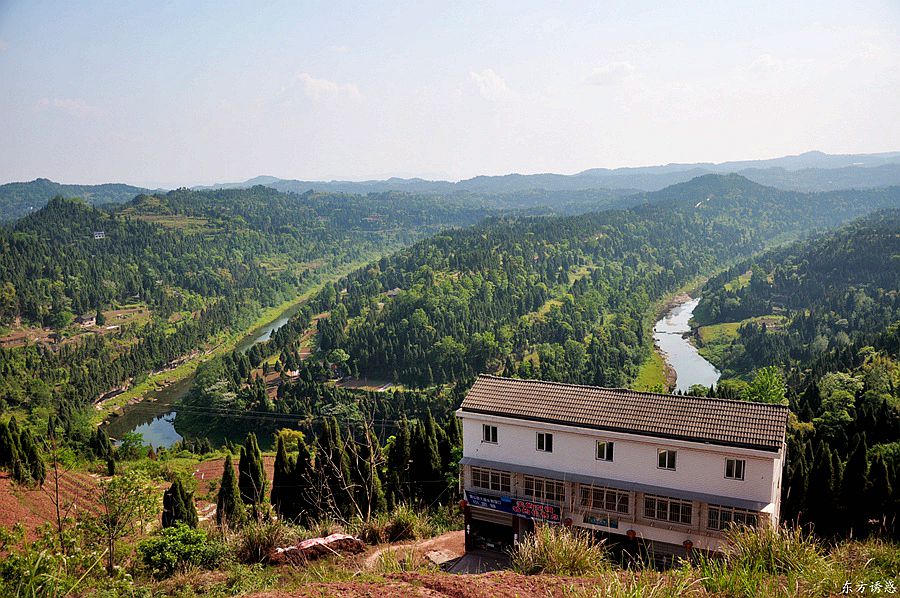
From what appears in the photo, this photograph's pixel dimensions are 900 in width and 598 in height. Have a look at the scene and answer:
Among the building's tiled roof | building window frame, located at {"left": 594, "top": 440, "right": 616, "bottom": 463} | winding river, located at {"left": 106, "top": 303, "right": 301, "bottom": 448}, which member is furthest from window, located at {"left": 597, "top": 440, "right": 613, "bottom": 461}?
winding river, located at {"left": 106, "top": 303, "right": 301, "bottom": 448}

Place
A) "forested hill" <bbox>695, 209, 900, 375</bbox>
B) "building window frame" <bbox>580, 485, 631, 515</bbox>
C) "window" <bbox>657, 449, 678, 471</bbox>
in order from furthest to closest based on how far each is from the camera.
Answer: "forested hill" <bbox>695, 209, 900, 375</bbox> < "building window frame" <bbox>580, 485, 631, 515</bbox> < "window" <bbox>657, 449, 678, 471</bbox>

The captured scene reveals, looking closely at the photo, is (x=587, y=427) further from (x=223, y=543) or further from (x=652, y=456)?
Answer: (x=223, y=543)

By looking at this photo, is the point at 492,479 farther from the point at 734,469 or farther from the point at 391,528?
the point at 734,469

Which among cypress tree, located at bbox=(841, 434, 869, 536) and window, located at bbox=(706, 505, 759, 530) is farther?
cypress tree, located at bbox=(841, 434, 869, 536)

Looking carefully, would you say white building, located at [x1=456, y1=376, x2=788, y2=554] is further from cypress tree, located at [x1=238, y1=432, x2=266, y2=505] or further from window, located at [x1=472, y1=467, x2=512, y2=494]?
cypress tree, located at [x1=238, y1=432, x2=266, y2=505]

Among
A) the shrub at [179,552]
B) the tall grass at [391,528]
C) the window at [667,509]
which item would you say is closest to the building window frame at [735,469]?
the window at [667,509]

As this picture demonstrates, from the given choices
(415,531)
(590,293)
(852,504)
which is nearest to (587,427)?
(415,531)
